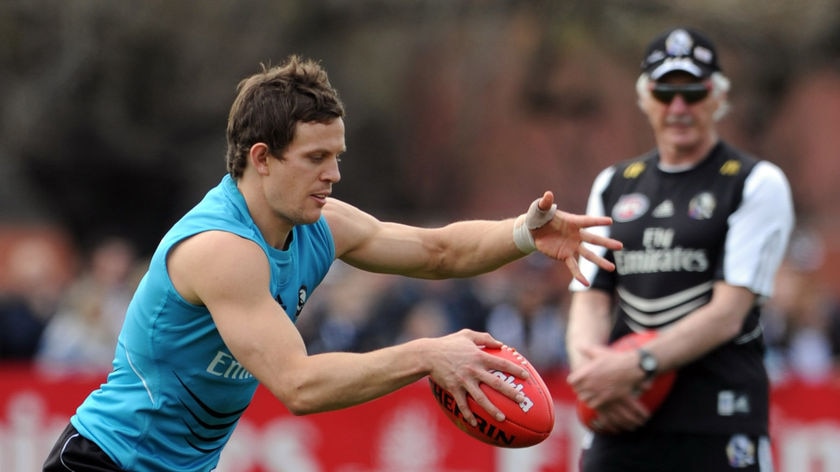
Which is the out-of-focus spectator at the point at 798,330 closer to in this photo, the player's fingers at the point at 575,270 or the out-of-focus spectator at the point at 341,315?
the out-of-focus spectator at the point at 341,315

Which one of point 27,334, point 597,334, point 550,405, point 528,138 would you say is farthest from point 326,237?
point 528,138

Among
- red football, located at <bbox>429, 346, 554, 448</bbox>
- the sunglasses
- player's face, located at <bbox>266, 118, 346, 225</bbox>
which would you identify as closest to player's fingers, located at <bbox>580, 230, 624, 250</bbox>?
red football, located at <bbox>429, 346, 554, 448</bbox>

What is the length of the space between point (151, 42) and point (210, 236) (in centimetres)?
1466

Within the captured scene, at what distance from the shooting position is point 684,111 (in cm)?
604

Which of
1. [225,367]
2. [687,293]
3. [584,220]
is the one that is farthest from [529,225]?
[225,367]

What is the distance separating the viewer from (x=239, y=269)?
4.56 m

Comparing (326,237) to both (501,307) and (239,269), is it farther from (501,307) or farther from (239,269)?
(501,307)

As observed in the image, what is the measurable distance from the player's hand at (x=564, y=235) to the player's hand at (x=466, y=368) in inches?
33.8

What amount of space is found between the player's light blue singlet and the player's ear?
151 millimetres

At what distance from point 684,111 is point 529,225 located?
3.89 feet

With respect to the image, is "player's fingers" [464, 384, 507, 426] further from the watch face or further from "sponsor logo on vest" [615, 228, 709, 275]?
"sponsor logo on vest" [615, 228, 709, 275]

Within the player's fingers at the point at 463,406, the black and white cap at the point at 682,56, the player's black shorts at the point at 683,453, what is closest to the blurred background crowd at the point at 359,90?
the black and white cap at the point at 682,56

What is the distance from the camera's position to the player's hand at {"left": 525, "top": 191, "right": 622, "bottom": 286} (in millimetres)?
5180

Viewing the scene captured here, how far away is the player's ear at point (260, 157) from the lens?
4809mm
